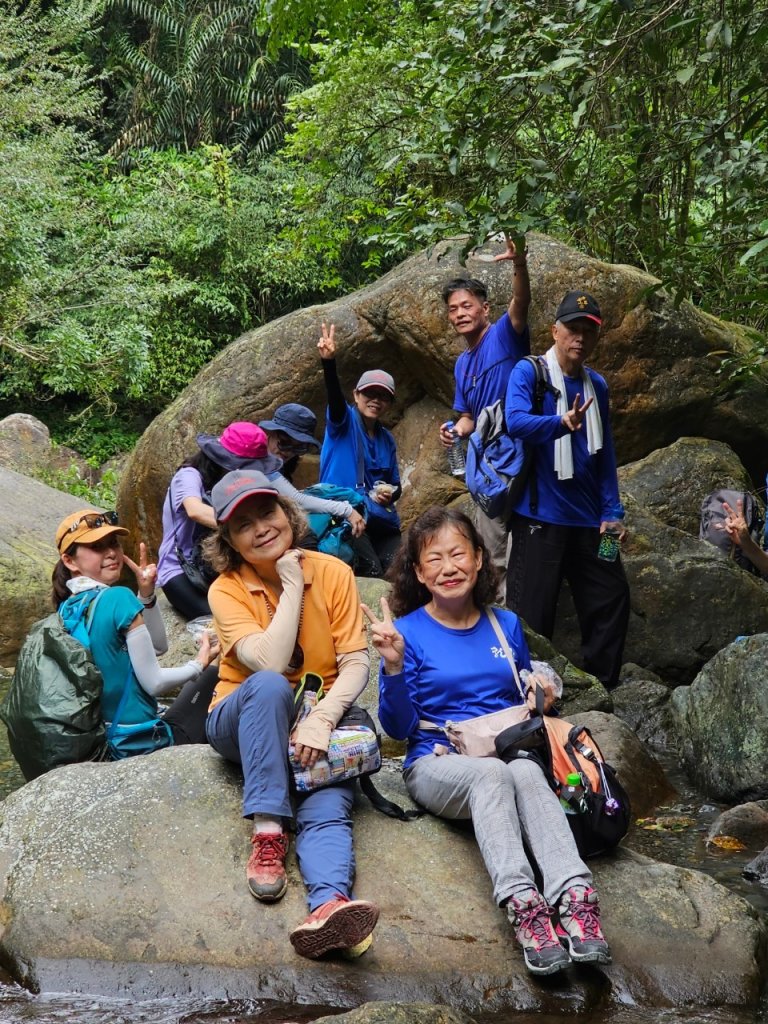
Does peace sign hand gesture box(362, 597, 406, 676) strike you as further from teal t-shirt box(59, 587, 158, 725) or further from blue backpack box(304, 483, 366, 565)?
blue backpack box(304, 483, 366, 565)

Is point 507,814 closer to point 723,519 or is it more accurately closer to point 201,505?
point 201,505

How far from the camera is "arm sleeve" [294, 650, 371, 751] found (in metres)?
4.02

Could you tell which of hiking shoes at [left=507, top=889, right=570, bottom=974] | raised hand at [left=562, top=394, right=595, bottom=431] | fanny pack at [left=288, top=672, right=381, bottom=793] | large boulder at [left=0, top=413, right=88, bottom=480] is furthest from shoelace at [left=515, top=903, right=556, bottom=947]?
large boulder at [left=0, top=413, right=88, bottom=480]

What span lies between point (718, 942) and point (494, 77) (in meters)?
4.16

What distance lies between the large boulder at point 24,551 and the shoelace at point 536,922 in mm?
6721

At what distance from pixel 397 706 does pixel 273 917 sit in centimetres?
85

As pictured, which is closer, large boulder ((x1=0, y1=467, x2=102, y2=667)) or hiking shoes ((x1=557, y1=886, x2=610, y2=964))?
hiking shoes ((x1=557, y1=886, x2=610, y2=964))

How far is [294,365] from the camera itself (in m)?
10.6

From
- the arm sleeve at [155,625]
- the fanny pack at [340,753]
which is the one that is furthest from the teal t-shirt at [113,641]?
the fanny pack at [340,753]

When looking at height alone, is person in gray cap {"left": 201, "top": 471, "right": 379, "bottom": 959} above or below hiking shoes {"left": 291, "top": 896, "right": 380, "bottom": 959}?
above

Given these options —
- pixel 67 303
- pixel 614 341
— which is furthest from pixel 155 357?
pixel 614 341

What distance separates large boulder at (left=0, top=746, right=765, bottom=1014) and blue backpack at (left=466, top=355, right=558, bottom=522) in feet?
8.88

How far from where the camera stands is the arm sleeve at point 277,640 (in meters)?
4.12

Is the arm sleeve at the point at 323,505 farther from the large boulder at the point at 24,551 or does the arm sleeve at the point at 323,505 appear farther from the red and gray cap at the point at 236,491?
the large boulder at the point at 24,551
